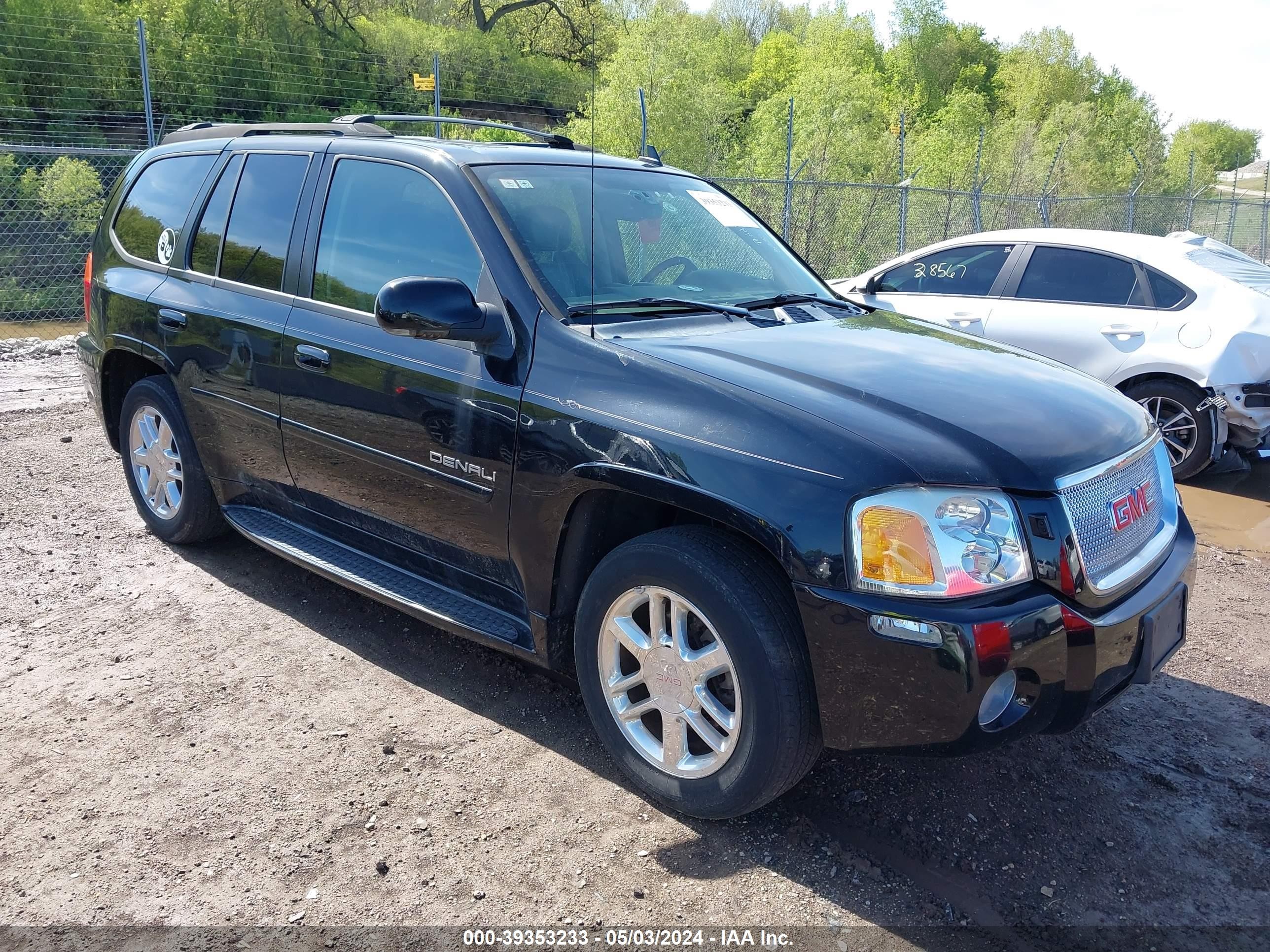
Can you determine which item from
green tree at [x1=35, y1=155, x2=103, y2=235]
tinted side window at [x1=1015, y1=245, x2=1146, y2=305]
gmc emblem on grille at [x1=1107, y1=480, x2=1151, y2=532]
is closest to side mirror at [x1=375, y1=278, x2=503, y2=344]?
gmc emblem on grille at [x1=1107, y1=480, x2=1151, y2=532]

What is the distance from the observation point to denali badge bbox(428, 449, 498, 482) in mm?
3158

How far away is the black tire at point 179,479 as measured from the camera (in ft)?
14.8

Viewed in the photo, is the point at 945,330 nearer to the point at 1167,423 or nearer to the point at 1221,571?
the point at 1221,571

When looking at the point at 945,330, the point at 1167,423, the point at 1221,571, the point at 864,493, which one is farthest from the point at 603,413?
the point at 1167,423

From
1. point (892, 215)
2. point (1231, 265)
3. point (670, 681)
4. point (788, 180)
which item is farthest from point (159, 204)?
point (892, 215)

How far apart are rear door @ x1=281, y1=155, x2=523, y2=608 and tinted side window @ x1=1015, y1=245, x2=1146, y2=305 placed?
5.13 meters

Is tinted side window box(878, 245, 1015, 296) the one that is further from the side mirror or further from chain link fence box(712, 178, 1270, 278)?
the side mirror

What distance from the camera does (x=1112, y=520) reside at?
2.78 meters

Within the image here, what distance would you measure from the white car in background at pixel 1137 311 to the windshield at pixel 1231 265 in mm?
17

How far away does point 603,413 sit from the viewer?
2.87 metres

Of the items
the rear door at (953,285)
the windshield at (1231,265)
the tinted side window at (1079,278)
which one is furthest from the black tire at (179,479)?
the windshield at (1231,265)

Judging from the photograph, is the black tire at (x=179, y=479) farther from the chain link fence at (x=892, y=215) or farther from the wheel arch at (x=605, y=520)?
the chain link fence at (x=892, y=215)

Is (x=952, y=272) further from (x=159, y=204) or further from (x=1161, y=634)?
(x=159, y=204)

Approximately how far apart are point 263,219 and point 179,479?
1356mm
